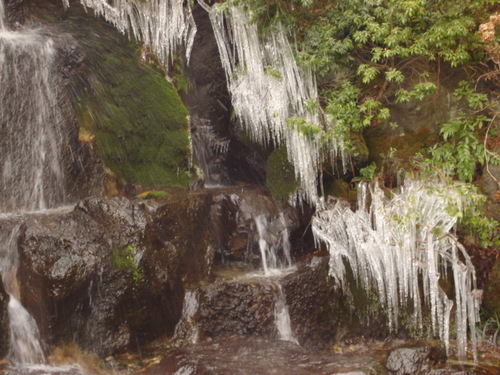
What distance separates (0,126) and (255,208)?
453 cm

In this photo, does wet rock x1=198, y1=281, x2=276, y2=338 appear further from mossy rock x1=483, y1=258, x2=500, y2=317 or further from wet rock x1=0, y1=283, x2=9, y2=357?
mossy rock x1=483, y1=258, x2=500, y2=317

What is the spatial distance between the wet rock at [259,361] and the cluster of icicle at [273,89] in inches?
118

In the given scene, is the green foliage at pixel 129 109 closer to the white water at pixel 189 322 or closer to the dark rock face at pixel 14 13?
the dark rock face at pixel 14 13

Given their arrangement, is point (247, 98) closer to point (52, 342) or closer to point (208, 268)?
point (208, 268)

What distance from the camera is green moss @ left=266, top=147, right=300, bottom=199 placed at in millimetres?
8375

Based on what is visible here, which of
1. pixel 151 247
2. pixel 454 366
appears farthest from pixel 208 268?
pixel 454 366

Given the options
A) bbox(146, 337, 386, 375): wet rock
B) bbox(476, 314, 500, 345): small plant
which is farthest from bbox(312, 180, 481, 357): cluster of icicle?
bbox(146, 337, 386, 375): wet rock

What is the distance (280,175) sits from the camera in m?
8.55

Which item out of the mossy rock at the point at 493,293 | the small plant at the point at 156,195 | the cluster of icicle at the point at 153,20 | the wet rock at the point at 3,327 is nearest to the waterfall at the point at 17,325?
the wet rock at the point at 3,327

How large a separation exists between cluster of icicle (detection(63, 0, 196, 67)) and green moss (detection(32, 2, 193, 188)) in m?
0.27

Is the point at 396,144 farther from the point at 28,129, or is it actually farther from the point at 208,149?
the point at 28,129

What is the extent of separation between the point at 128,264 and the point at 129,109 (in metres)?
3.66

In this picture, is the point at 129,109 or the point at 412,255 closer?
the point at 412,255

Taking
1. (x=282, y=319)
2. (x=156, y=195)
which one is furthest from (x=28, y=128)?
(x=282, y=319)
